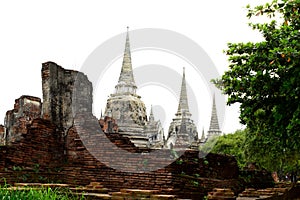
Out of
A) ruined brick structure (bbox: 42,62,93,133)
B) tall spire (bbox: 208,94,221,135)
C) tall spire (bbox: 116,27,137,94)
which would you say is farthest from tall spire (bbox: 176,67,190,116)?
ruined brick structure (bbox: 42,62,93,133)

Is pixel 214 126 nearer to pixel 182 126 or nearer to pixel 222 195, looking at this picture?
pixel 182 126

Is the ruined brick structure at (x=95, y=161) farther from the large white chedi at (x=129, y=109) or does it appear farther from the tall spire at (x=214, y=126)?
the tall spire at (x=214, y=126)

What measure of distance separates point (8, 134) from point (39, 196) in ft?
33.8

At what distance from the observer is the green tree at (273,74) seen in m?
8.84

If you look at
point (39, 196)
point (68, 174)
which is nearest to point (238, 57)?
point (68, 174)

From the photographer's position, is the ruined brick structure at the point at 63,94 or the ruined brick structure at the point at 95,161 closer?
the ruined brick structure at the point at 95,161

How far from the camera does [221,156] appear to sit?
12422 mm

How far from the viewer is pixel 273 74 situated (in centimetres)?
957

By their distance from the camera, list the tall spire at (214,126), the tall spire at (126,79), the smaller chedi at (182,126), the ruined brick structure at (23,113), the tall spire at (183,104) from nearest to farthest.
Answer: the ruined brick structure at (23,113) < the smaller chedi at (182,126) < the tall spire at (126,79) < the tall spire at (183,104) < the tall spire at (214,126)

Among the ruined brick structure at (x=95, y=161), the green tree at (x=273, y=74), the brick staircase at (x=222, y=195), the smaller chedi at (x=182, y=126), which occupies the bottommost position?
the brick staircase at (x=222, y=195)

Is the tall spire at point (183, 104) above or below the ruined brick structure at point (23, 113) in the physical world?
above

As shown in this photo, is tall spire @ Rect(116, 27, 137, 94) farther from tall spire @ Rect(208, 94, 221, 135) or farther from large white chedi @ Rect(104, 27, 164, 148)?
tall spire @ Rect(208, 94, 221, 135)

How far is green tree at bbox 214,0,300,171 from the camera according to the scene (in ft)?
29.0

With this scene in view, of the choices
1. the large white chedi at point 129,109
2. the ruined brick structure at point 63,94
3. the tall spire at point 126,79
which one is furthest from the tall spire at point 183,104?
the ruined brick structure at point 63,94
